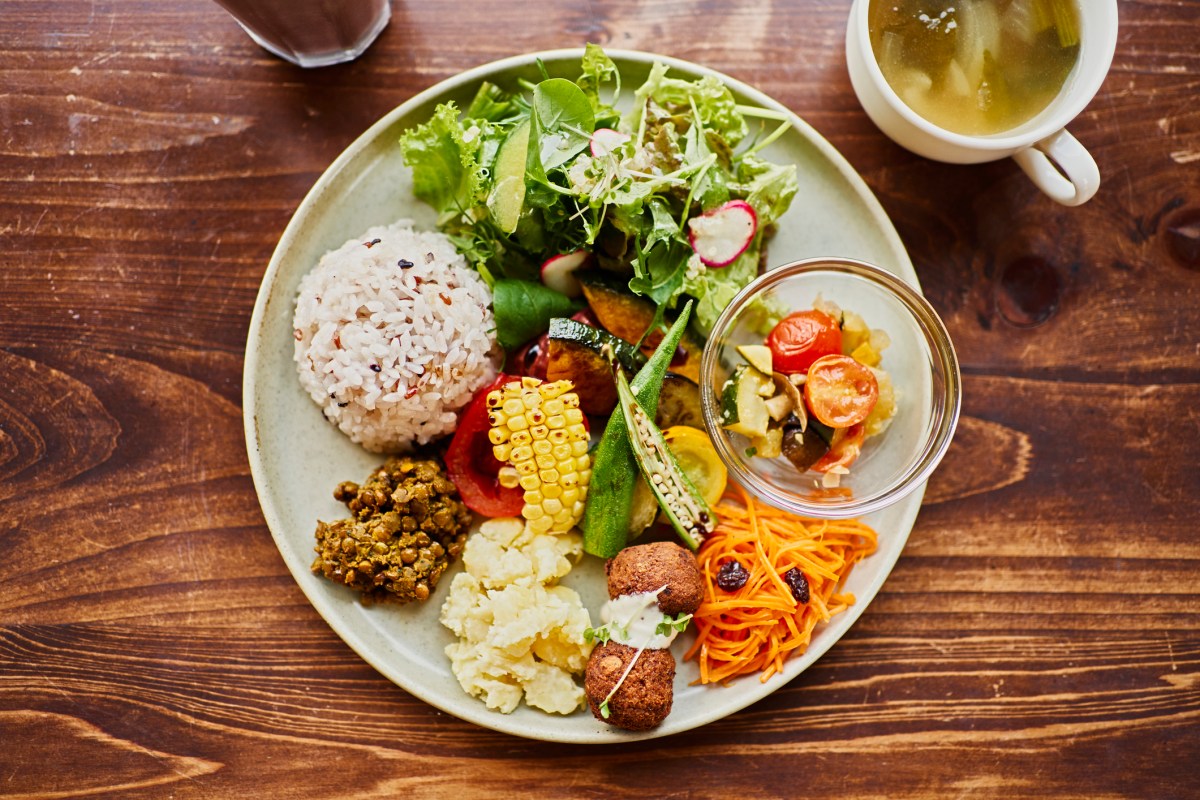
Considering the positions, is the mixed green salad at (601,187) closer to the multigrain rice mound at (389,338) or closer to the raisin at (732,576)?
the multigrain rice mound at (389,338)

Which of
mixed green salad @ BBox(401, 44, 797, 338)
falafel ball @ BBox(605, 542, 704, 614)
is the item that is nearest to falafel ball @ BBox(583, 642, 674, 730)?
falafel ball @ BBox(605, 542, 704, 614)

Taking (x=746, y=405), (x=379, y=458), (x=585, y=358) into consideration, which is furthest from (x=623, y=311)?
(x=379, y=458)

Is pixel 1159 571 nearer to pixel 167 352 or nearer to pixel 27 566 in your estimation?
pixel 167 352

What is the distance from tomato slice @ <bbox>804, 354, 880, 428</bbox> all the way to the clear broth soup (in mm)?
667

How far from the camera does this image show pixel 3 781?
2.26m

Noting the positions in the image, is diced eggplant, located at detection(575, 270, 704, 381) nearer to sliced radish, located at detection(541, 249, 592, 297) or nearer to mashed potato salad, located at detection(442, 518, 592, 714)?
sliced radish, located at detection(541, 249, 592, 297)

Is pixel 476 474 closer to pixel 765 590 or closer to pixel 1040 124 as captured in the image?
pixel 765 590

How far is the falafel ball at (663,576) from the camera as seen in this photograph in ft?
6.47

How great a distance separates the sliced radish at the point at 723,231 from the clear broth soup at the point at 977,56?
49 centimetres

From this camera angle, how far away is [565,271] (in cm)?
216

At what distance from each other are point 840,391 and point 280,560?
161 centimetres

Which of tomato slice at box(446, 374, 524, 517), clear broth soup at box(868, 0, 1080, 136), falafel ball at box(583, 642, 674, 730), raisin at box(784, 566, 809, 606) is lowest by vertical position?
falafel ball at box(583, 642, 674, 730)

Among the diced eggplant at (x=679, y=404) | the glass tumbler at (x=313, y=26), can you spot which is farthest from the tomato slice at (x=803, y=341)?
the glass tumbler at (x=313, y=26)

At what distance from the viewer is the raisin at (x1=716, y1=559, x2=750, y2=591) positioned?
6.73ft
